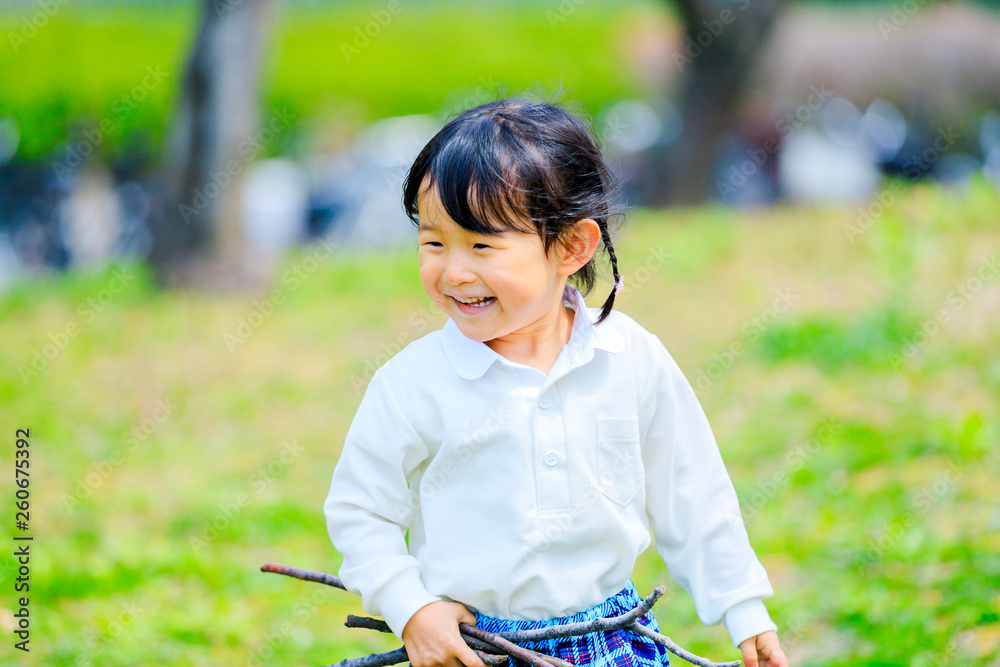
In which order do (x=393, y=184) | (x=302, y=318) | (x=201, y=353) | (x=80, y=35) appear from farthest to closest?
(x=80, y=35), (x=393, y=184), (x=302, y=318), (x=201, y=353)

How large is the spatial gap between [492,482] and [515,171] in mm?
493

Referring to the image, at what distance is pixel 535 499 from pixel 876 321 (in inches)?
151

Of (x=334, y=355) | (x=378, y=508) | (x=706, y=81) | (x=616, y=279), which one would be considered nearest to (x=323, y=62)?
(x=706, y=81)

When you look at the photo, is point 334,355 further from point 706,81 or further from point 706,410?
point 706,81

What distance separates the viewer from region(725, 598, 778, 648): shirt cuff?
5.52ft

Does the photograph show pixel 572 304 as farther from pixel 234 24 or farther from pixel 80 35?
pixel 80 35

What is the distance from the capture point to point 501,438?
61.9 inches

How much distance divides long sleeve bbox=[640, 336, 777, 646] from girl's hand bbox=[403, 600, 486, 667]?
0.40 m

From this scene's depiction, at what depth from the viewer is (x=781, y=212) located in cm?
805

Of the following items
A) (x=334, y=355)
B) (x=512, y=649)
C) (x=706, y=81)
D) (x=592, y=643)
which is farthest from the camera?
(x=706, y=81)

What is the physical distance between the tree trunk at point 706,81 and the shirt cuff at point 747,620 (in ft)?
26.3

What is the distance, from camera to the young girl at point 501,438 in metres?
1.56

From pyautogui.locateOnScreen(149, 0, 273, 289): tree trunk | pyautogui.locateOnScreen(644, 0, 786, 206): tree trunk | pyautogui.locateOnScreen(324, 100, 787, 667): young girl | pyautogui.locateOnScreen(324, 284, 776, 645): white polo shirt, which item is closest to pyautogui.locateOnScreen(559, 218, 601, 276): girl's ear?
pyautogui.locateOnScreen(324, 100, 787, 667): young girl

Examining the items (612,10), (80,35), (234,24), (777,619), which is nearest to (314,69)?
(80,35)
